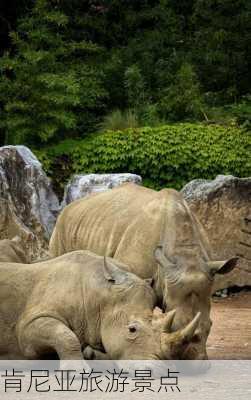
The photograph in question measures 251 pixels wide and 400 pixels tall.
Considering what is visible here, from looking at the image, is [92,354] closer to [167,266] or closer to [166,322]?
[166,322]

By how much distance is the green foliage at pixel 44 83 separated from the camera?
20422 millimetres

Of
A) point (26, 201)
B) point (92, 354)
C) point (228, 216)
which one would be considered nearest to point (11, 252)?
point (92, 354)

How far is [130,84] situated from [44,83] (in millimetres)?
1566

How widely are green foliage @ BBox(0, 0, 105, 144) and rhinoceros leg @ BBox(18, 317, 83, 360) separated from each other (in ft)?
37.2

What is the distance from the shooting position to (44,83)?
20.9 metres

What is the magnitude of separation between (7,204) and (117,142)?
3.85 metres

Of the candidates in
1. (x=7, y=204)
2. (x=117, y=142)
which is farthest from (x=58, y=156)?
(x=7, y=204)

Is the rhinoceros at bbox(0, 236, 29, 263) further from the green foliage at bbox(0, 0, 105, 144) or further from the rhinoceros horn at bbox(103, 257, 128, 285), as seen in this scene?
the green foliage at bbox(0, 0, 105, 144)

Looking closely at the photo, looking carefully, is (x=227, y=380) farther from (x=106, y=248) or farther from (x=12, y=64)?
(x=12, y=64)

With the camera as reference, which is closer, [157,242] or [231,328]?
[157,242]

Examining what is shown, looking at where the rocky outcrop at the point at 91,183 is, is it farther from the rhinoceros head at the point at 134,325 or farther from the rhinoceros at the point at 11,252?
the rhinoceros head at the point at 134,325

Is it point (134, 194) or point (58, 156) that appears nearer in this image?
point (134, 194)

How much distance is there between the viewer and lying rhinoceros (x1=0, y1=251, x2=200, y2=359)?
8320mm

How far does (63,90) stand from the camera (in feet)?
68.6
